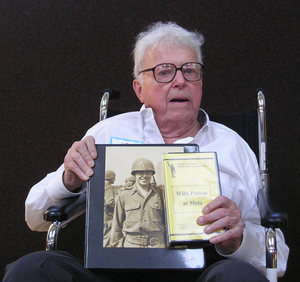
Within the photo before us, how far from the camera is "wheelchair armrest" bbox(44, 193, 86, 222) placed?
1.14 metres

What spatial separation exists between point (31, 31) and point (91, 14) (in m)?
0.40

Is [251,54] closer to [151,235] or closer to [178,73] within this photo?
[178,73]

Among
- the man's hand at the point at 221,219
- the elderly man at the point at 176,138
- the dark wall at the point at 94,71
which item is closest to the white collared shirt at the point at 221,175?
the elderly man at the point at 176,138

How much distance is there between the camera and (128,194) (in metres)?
1.03

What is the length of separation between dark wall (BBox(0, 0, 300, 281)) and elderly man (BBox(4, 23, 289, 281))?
0.73m

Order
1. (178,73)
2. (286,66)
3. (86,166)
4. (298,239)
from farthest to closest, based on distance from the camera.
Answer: (286,66)
(298,239)
(178,73)
(86,166)

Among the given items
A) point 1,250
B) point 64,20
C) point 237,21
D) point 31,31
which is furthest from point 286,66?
point 1,250

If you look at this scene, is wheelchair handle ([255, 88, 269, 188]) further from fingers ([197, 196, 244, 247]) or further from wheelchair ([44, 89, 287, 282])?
fingers ([197, 196, 244, 247])

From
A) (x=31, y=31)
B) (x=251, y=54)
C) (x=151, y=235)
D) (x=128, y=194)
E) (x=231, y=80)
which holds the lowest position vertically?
(x=151, y=235)

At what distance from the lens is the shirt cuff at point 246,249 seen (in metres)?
1.12

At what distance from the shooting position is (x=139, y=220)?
0.99 m

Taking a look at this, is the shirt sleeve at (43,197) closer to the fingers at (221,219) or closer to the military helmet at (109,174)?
the military helmet at (109,174)

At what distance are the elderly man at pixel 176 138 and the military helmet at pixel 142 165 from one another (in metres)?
0.12

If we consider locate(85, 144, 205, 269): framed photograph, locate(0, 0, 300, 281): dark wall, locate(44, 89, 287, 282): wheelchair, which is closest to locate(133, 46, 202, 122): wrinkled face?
locate(44, 89, 287, 282): wheelchair
